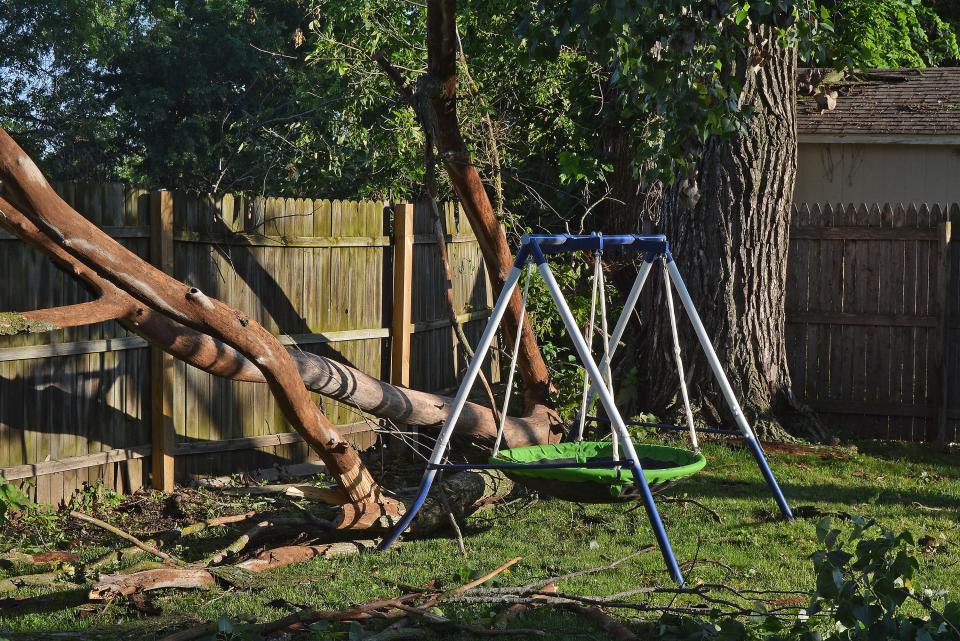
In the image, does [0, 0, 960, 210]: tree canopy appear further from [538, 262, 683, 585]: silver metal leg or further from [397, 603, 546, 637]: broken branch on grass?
[397, 603, 546, 637]: broken branch on grass

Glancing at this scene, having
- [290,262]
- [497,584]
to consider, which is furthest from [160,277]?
[290,262]

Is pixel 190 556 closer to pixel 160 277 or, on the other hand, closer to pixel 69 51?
pixel 160 277

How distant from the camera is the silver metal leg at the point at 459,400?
5.53 m

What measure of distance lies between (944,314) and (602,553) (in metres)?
4.91

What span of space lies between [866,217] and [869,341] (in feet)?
3.59

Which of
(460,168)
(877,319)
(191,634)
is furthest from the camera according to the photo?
(877,319)

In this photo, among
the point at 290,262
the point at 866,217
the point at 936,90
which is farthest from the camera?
the point at 936,90

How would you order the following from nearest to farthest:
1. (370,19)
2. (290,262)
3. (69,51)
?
(290,262), (370,19), (69,51)

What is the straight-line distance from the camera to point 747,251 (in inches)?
365

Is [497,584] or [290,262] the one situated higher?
[290,262]

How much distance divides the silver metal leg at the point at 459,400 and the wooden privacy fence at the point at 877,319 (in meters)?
4.97

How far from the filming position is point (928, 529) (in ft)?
21.5

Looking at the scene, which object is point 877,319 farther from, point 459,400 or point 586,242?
point 459,400

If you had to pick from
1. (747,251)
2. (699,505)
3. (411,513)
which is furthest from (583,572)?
(747,251)
